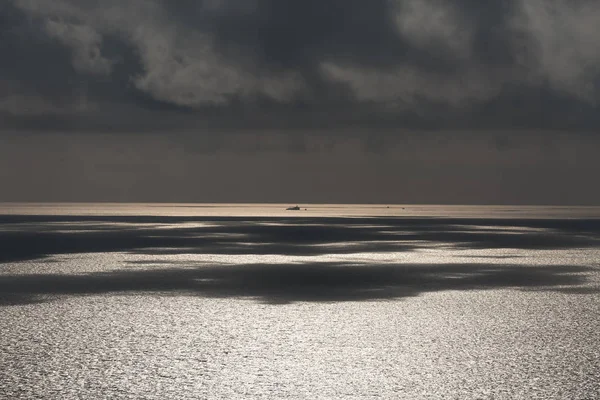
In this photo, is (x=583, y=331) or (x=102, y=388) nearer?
(x=102, y=388)

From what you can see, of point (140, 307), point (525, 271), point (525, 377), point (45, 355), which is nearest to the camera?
point (525, 377)

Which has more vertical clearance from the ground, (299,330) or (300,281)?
(300,281)

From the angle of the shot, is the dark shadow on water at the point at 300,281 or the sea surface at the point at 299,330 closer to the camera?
the sea surface at the point at 299,330

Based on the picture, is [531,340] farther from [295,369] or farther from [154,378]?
[154,378]

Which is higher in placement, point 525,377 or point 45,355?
point 45,355

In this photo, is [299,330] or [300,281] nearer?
[299,330]

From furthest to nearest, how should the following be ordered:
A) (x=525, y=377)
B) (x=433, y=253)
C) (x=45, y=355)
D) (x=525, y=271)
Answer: (x=433, y=253) < (x=525, y=271) < (x=45, y=355) < (x=525, y=377)

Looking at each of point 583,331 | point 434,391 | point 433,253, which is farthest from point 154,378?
point 433,253

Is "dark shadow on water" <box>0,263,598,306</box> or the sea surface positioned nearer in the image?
the sea surface
